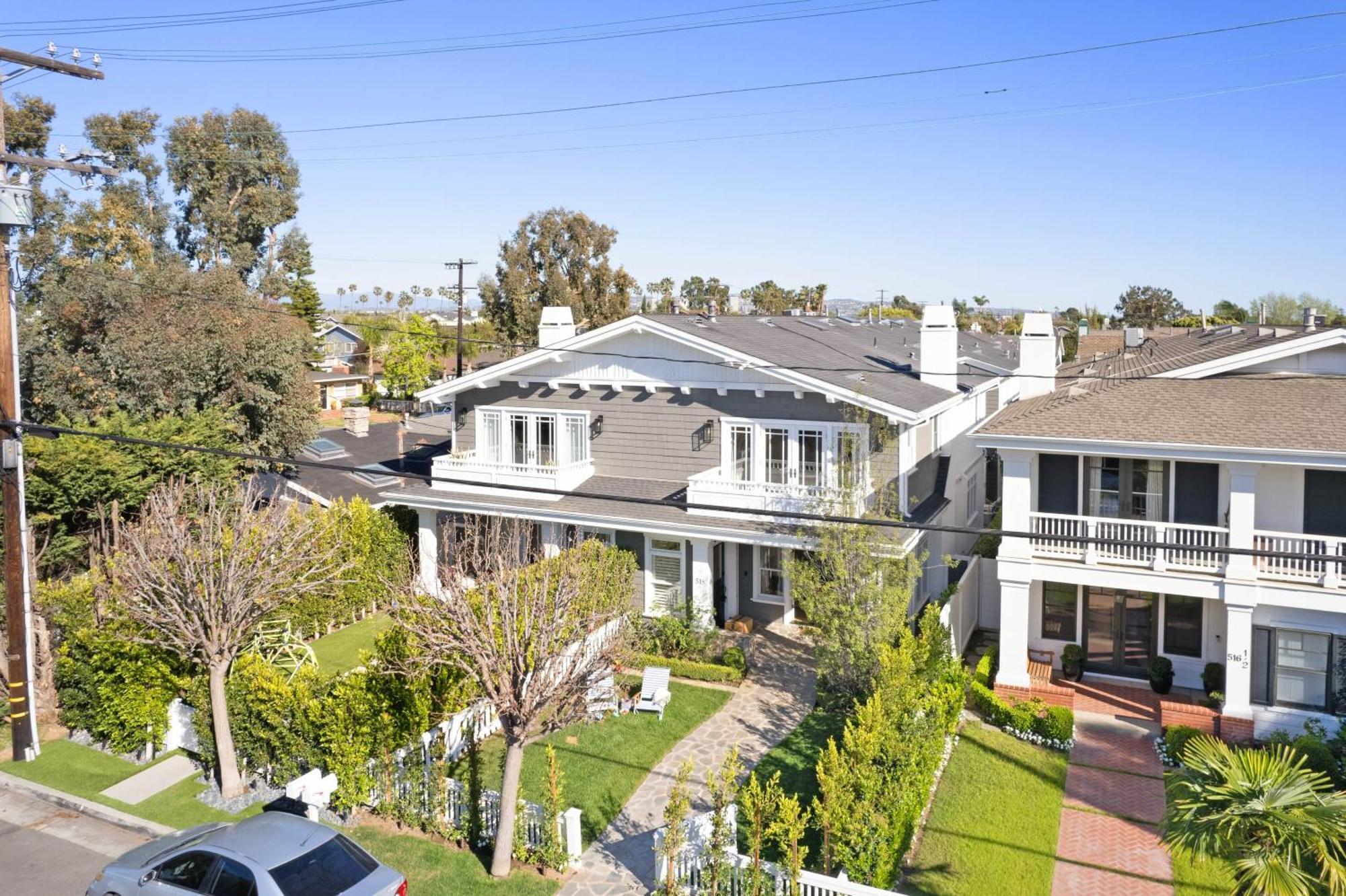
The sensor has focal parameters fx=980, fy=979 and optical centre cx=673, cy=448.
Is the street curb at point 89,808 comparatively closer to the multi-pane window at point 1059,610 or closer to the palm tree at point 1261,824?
the palm tree at point 1261,824

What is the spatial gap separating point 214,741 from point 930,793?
12.0m

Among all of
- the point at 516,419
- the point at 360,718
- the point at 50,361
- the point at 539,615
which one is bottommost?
the point at 360,718

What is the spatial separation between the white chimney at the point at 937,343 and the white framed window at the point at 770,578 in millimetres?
6175

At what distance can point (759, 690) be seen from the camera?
20.6 metres

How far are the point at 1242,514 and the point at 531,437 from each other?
55.7 ft

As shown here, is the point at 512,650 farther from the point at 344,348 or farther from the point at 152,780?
the point at 344,348

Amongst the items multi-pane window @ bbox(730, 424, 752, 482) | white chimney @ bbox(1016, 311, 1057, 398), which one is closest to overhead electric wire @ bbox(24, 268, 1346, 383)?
white chimney @ bbox(1016, 311, 1057, 398)

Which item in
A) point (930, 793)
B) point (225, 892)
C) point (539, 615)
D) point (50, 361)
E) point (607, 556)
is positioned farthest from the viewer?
point (50, 361)

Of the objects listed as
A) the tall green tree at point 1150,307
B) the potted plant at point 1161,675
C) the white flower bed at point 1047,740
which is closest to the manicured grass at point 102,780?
the white flower bed at point 1047,740

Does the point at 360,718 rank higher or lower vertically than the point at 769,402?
lower

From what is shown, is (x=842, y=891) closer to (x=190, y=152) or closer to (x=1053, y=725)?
(x=1053, y=725)

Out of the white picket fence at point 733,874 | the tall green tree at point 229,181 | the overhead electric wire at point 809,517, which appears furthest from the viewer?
the tall green tree at point 229,181

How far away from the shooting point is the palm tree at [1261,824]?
9539 millimetres

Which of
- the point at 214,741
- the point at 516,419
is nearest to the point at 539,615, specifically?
the point at 214,741
